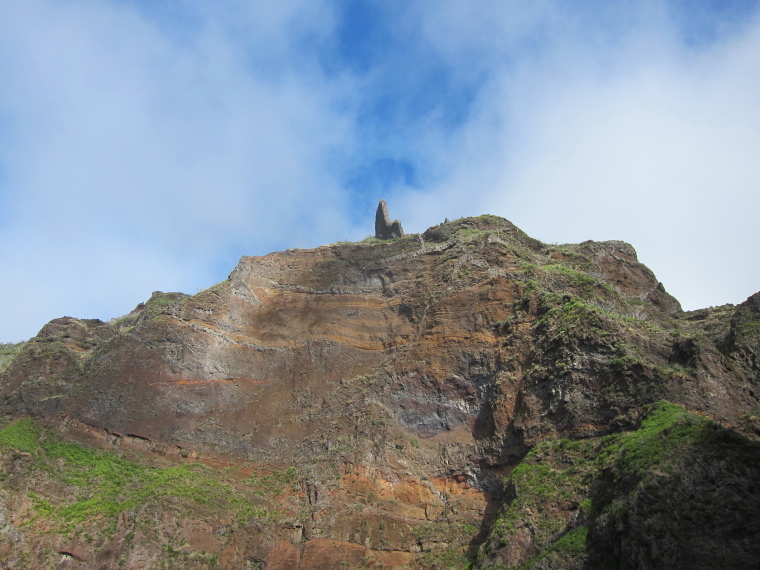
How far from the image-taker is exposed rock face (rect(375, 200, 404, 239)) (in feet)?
191

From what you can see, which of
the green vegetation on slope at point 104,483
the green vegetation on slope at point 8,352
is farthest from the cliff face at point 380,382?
the green vegetation on slope at point 8,352

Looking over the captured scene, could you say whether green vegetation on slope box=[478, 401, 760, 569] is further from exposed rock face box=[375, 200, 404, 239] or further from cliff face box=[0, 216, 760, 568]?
exposed rock face box=[375, 200, 404, 239]

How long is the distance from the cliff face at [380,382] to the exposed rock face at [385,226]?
12225 millimetres

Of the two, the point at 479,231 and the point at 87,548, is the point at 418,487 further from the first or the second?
the point at 479,231

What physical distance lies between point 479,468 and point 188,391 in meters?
18.2

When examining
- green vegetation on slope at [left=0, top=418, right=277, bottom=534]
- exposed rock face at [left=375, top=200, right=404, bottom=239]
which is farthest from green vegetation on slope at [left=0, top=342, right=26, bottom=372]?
exposed rock face at [left=375, top=200, right=404, bottom=239]

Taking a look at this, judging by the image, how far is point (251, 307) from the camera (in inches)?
1673

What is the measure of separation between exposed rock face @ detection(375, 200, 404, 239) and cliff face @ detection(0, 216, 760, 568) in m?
12.2

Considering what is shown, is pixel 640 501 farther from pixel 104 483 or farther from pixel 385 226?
pixel 385 226

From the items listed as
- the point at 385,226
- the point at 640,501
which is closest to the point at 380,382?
the point at 640,501

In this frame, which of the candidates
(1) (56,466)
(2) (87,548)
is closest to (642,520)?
(2) (87,548)

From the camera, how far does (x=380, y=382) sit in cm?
3684

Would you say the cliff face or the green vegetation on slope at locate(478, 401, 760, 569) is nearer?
the green vegetation on slope at locate(478, 401, 760, 569)

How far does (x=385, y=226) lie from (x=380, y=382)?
2633 cm
